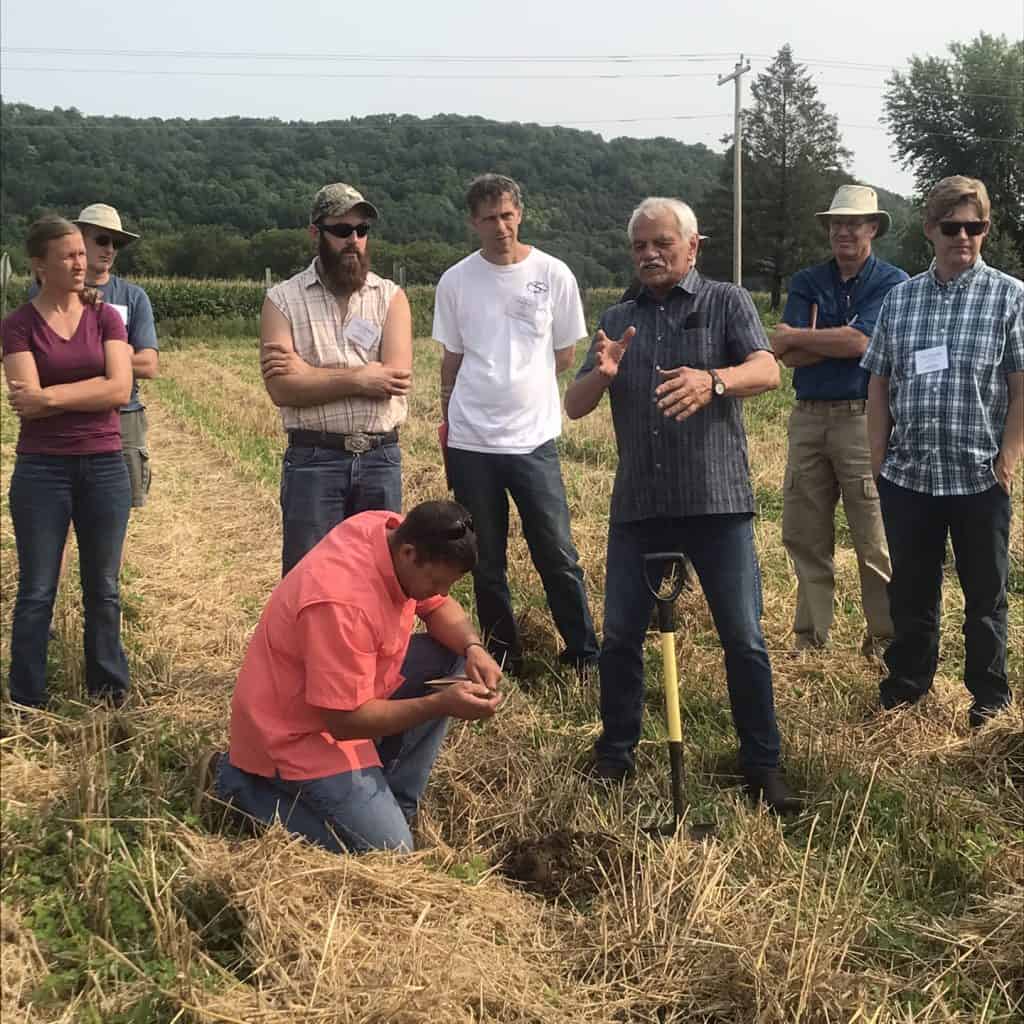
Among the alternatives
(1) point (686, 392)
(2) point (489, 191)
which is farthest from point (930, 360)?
(2) point (489, 191)

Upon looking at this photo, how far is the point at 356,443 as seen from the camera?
4184 millimetres

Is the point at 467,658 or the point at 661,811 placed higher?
the point at 467,658

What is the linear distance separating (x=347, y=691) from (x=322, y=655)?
5.1 inches

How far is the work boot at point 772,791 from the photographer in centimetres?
357

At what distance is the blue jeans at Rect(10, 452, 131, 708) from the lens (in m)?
4.19

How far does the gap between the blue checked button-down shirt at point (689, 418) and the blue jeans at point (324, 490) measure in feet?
3.47

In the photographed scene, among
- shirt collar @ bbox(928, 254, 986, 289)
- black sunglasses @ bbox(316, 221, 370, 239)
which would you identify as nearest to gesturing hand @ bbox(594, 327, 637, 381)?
black sunglasses @ bbox(316, 221, 370, 239)

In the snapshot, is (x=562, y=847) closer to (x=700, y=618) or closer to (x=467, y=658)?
(x=467, y=658)

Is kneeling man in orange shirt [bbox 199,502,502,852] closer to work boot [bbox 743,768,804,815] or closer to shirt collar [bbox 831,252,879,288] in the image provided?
work boot [bbox 743,768,804,815]

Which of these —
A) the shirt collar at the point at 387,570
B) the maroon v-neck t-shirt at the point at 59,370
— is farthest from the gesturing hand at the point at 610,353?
the maroon v-neck t-shirt at the point at 59,370

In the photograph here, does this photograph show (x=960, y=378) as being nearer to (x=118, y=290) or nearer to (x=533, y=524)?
(x=533, y=524)

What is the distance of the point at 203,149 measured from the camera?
221 ft

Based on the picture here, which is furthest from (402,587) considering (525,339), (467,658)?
(525,339)

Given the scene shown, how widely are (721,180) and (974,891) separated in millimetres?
58270
